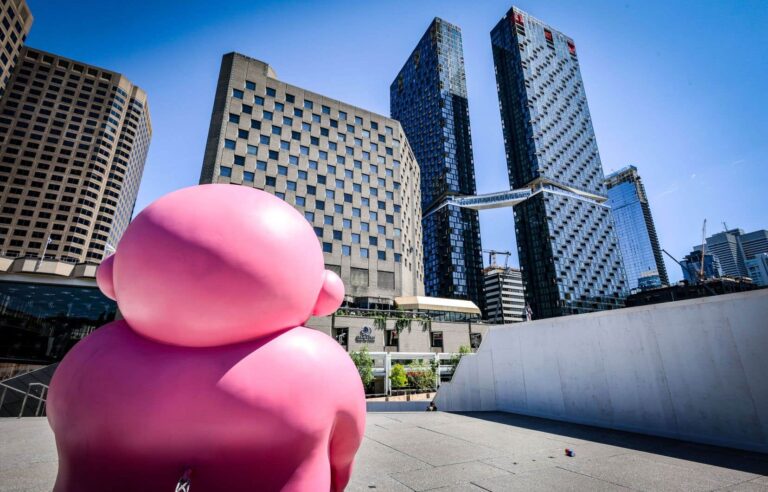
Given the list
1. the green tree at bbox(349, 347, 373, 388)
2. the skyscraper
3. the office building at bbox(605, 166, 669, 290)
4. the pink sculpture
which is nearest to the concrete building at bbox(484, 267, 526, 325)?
the skyscraper

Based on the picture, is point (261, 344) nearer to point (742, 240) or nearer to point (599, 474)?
point (599, 474)

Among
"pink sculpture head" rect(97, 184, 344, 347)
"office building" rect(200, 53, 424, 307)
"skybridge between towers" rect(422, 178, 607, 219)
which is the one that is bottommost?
"pink sculpture head" rect(97, 184, 344, 347)

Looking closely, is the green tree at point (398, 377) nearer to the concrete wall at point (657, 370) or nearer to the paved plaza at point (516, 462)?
the concrete wall at point (657, 370)

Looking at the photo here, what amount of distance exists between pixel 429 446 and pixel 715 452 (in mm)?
4955

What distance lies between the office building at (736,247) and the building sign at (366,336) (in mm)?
220844

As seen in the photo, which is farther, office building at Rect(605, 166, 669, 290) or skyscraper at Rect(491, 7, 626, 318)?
office building at Rect(605, 166, 669, 290)

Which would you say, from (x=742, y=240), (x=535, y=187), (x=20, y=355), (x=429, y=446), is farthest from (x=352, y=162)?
(x=742, y=240)

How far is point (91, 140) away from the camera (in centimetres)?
8969

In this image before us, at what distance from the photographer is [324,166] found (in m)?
40.2

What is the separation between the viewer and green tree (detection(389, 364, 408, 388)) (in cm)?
2600

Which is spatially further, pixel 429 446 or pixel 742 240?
pixel 742 240

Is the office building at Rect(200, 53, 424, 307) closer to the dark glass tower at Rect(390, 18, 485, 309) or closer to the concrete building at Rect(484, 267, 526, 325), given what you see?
the dark glass tower at Rect(390, 18, 485, 309)

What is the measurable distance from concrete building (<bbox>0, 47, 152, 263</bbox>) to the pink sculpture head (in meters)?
101

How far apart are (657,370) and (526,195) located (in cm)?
9456
